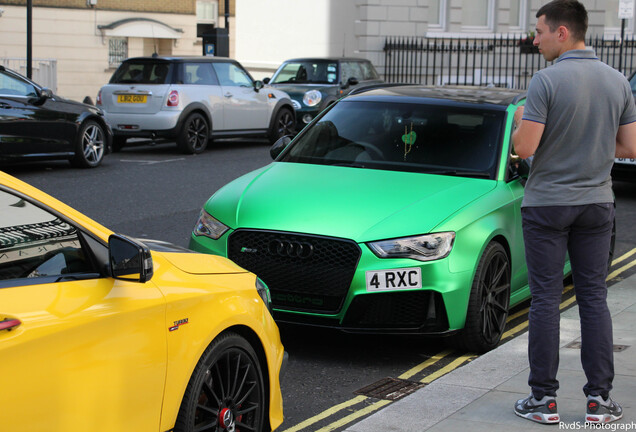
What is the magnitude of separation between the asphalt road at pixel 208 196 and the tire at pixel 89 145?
0.19 meters

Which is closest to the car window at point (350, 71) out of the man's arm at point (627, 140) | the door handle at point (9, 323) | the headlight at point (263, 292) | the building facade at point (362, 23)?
the building facade at point (362, 23)

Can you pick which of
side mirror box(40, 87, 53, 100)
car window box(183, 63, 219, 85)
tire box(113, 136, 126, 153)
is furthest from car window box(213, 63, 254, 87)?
side mirror box(40, 87, 53, 100)

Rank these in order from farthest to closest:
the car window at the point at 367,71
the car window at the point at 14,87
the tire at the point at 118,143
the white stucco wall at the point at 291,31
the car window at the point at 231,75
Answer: the white stucco wall at the point at 291,31 → the car window at the point at 367,71 → the car window at the point at 231,75 → the tire at the point at 118,143 → the car window at the point at 14,87

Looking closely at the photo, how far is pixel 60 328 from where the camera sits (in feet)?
10.8

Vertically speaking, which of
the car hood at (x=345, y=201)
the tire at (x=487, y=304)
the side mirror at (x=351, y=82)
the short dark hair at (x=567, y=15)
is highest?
the short dark hair at (x=567, y=15)

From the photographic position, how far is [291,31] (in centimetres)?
3375

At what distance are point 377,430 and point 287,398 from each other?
922mm

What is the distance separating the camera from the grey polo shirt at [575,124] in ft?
15.1

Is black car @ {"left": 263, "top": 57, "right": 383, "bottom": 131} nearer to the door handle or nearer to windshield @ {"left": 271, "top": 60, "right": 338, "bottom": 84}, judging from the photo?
windshield @ {"left": 271, "top": 60, "right": 338, "bottom": 84}

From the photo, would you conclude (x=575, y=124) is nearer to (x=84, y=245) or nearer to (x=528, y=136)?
(x=528, y=136)

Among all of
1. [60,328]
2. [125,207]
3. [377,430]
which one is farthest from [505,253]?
[125,207]

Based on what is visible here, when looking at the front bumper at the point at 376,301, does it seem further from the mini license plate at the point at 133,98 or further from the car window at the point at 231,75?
the car window at the point at 231,75

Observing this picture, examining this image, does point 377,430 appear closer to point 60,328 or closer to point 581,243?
point 581,243

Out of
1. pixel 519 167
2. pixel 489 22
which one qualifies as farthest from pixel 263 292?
pixel 489 22
